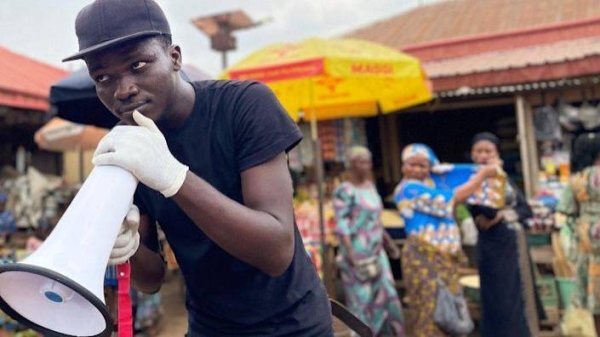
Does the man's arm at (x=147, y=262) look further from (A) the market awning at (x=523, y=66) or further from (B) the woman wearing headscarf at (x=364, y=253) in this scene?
(A) the market awning at (x=523, y=66)

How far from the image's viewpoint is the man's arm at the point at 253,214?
108 centimetres

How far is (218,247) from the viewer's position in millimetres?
1342

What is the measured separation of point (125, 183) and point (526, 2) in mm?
12117

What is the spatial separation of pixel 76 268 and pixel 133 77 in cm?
47

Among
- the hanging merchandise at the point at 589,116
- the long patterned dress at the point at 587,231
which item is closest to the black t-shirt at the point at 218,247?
the long patterned dress at the point at 587,231

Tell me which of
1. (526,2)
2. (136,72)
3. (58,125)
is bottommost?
(136,72)

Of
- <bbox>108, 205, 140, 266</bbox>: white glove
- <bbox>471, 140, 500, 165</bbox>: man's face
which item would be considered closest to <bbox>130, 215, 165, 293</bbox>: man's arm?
<bbox>108, 205, 140, 266</bbox>: white glove

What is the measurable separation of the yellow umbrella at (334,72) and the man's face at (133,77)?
11.0 ft

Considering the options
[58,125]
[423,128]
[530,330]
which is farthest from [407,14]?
[530,330]

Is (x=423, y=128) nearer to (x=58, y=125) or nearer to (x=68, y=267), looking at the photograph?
(x=58, y=125)

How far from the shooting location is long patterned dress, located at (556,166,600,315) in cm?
411

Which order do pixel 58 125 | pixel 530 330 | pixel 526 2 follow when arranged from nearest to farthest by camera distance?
pixel 530 330, pixel 58 125, pixel 526 2

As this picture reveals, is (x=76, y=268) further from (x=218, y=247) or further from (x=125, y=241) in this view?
(x=218, y=247)

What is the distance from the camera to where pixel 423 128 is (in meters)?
9.31
